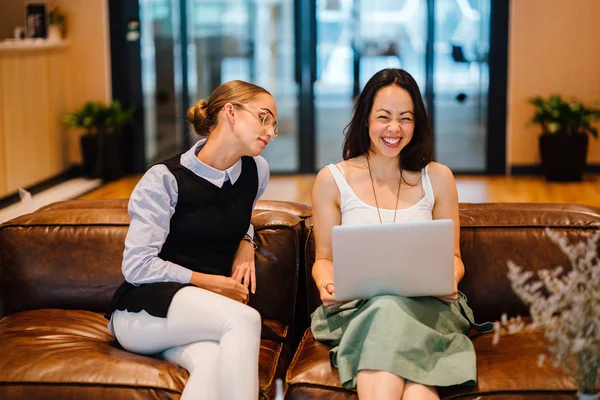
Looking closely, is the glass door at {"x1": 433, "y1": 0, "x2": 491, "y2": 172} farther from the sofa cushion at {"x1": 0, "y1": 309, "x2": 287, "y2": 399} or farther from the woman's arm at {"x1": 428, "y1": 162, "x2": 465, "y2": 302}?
the sofa cushion at {"x1": 0, "y1": 309, "x2": 287, "y2": 399}

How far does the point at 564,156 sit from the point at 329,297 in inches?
227

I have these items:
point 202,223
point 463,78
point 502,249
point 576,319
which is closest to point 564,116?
point 463,78

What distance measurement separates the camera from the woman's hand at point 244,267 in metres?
2.72

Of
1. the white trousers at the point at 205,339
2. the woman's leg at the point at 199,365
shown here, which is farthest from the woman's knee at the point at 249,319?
the woman's leg at the point at 199,365

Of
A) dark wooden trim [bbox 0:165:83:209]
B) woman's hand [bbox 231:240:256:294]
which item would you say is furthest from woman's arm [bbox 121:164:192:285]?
dark wooden trim [bbox 0:165:83:209]

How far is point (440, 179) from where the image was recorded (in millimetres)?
2812

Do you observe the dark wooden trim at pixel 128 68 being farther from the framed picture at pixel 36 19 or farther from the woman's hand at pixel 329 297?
the woman's hand at pixel 329 297

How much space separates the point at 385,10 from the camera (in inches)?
331

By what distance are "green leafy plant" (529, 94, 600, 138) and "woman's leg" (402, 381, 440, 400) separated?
231 inches

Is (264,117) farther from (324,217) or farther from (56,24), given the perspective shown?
(56,24)

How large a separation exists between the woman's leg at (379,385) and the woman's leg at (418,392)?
0.02 m

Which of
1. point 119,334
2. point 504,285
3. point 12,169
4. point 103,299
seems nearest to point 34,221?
point 103,299

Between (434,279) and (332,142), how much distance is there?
249 inches

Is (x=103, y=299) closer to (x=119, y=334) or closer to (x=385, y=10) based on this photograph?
(x=119, y=334)
